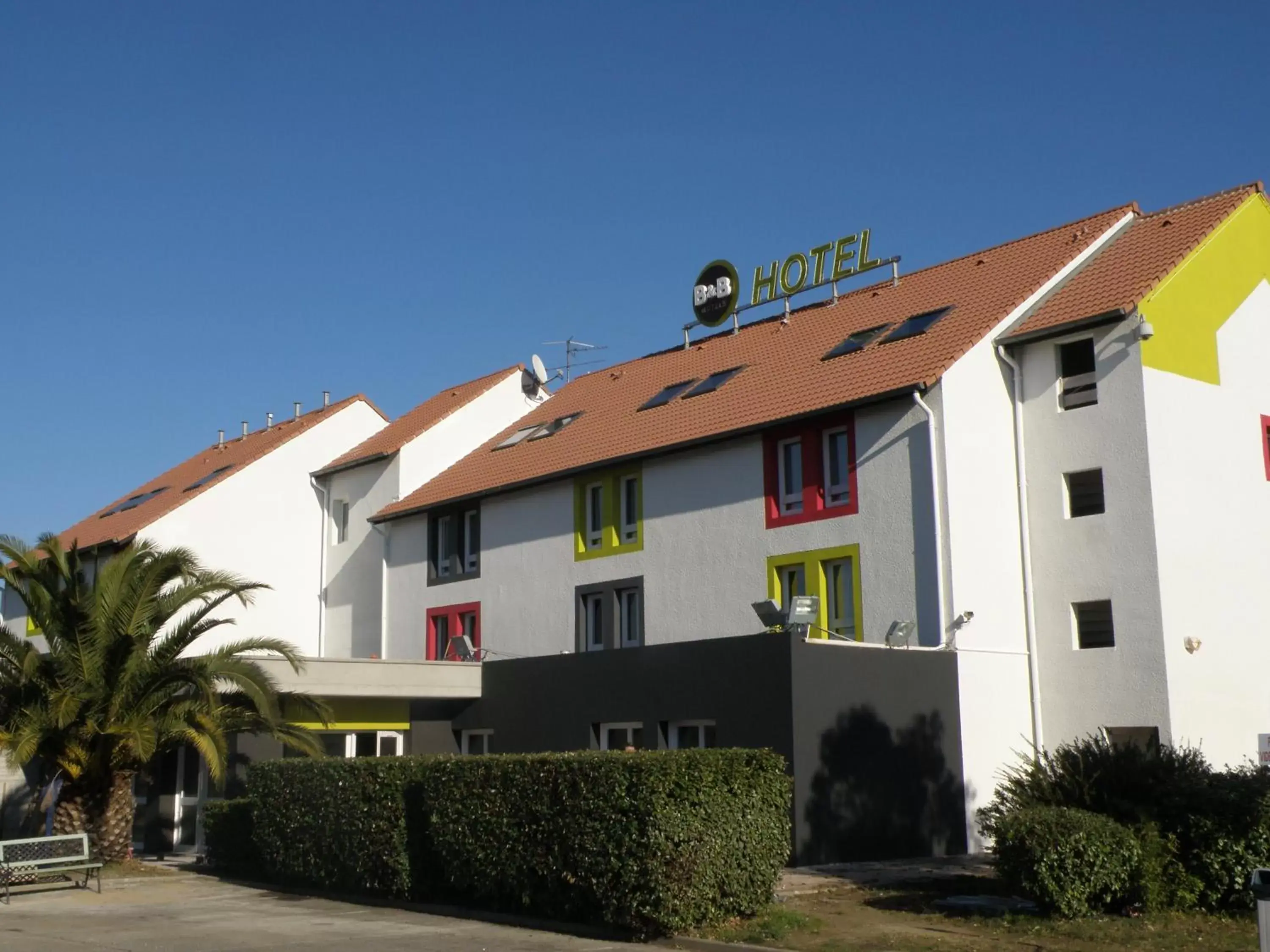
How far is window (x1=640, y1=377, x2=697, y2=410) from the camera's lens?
29000 mm

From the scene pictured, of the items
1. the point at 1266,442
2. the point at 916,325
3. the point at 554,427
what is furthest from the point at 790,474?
the point at 554,427

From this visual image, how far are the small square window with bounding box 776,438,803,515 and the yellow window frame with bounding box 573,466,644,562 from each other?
3.37m

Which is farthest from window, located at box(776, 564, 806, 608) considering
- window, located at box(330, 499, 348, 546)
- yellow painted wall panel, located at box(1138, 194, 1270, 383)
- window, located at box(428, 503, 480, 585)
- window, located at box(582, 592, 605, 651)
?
window, located at box(330, 499, 348, 546)

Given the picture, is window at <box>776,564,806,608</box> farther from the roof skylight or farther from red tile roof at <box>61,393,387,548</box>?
the roof skylight

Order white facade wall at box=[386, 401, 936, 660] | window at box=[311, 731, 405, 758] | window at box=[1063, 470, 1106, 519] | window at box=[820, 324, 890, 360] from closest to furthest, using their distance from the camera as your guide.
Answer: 1. white facade wall at box=[386, 401, 936, 660]
2. window at box=[1063, 470, 1106, 519]
3. window at box=[820, 324, 890, 360]
4. window at box=[311, 731, 405, 758]

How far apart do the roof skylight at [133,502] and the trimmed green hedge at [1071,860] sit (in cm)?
3089

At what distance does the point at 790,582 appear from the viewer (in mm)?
24156

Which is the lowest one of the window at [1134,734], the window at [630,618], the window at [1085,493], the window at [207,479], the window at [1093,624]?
the window at [1134,734]

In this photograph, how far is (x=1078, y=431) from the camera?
22.8m

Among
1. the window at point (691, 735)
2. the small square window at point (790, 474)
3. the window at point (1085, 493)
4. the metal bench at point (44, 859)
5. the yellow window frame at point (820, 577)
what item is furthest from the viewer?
the small square window at point (790, 474)

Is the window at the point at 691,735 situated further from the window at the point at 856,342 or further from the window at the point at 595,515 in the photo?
the window at the point at 856,342

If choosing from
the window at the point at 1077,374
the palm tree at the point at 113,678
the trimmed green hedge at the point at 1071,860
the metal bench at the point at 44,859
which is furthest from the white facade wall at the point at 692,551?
the metal bench at the point at 44,859

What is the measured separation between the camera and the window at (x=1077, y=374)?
22.9m

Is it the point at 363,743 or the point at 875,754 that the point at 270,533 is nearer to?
the point at 363,743
